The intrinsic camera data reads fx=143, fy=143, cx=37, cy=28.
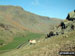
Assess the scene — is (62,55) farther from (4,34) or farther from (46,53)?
(4,34)

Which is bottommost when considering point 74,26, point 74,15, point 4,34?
point 4,34

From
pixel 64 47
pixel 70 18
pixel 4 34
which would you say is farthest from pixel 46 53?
pixel 4 34

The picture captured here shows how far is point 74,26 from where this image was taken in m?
56.5

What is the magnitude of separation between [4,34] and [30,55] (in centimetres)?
13390

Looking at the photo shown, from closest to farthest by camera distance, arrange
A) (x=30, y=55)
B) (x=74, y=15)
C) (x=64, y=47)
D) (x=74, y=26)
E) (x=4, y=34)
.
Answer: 1. (x=64, y=47)
2. (x=30, y=55)
3. (x=74, y=26)
4. (x=74, y=15)
5. (x=4, y=34)

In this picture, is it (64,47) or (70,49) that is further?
(64,47)

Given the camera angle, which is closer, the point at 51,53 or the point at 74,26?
the point at 51,53

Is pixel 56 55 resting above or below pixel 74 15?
below

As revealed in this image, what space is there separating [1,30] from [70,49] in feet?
493

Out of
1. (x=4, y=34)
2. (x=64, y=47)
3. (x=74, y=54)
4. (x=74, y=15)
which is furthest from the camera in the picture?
(x=4, y=34)

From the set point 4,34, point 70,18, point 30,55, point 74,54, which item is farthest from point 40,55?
point 4,34

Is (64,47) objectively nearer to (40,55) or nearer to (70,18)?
(40,55)

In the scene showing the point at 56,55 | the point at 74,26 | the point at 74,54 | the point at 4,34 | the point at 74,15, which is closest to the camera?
the point at 74,54

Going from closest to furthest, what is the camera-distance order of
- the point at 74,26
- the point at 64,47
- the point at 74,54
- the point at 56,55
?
the point at 74,54
the point at 56,55
the point at 64,47
the point at 74,26
